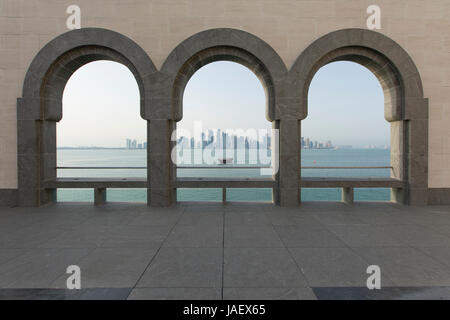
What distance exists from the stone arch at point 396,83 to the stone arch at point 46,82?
5843 mm

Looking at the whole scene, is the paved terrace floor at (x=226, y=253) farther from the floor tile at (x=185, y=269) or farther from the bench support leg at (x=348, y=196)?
the bench support leg at (x=348, y=196)

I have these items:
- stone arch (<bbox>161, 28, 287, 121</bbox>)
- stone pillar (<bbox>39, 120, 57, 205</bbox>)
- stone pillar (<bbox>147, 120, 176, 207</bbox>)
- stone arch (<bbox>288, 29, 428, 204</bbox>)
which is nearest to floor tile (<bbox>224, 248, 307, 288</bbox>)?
stone pillar (<bbox>147, 120, 176, 207</bbox>)

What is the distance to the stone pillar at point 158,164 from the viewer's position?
9.57m

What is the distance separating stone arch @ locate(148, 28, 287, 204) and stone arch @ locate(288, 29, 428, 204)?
818 millimetres

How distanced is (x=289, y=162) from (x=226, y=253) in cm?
522

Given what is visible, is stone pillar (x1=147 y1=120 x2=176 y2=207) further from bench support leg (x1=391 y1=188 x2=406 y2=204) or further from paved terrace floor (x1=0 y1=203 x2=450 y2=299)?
bench support leg (x1=391 y1=188 x2=406 y2=204)

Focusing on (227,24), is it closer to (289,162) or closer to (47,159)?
(289,162)

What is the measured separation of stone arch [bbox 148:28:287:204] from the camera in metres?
9.38

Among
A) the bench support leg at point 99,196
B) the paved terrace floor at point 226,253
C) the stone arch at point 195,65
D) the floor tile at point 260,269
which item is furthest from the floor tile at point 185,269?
the bench support leg at point 99,196

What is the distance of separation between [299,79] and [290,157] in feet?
9.81

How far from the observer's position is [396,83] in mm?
9812

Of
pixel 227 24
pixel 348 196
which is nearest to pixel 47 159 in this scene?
pixel 227 24
